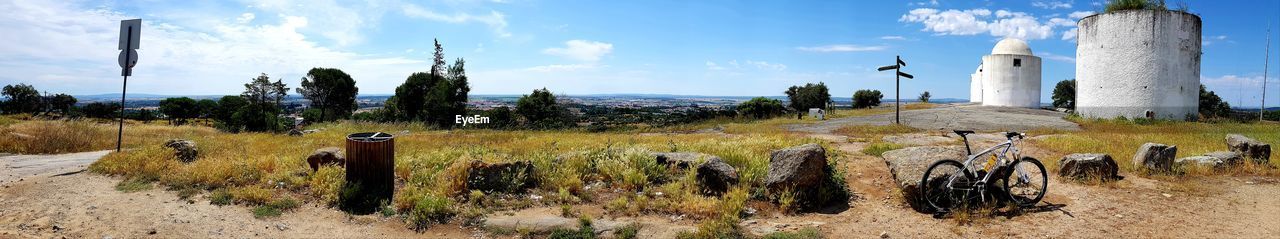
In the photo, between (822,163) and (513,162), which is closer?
(822,163)

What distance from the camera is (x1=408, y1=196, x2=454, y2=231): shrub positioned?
642 centimetres

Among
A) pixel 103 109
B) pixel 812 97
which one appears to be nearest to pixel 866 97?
pixel 812 97

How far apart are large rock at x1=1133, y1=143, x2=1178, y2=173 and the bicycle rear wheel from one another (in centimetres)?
445

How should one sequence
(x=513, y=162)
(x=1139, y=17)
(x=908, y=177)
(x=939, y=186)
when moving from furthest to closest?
(x=1139, y=17)
(x=513, y=162)
(x=908, y=177)
(x=939, y=186)

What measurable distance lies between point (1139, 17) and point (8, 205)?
3344 cm

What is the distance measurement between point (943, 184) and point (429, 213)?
5.44 meters

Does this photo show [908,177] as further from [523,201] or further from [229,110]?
[229,110]

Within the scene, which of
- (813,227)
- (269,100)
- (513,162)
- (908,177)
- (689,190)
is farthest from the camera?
(269,100)

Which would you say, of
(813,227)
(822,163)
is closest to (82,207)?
(813,227)

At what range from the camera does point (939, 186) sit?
6.67 metres

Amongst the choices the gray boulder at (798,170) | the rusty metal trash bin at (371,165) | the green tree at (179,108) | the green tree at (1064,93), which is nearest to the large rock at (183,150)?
the rusty metal trash bin at (371,165)

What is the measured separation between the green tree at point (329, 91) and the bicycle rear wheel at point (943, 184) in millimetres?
57555

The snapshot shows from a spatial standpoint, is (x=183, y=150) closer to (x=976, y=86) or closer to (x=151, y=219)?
(x=151, y=219)

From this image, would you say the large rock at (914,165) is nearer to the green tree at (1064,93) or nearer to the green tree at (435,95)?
the green tree at (435,95)
